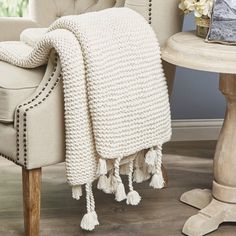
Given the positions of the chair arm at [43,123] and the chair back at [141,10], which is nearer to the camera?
the chair arm at [43,123]

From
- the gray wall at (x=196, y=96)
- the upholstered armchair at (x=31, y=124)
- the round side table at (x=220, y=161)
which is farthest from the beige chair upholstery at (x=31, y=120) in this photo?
the gray wall at (x=196, y=96)

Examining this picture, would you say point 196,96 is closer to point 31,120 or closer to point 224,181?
point 224,181

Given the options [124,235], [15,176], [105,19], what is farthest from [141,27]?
[15,176]

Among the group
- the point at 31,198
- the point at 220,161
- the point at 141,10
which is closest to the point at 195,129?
the point at 220,161

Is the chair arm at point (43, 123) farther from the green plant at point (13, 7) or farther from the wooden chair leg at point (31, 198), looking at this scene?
the green plant at point (13, 7)

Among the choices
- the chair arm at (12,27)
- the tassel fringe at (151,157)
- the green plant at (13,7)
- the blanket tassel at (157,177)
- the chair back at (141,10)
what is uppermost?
the chair back at (141,10)

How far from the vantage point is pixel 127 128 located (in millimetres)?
1725

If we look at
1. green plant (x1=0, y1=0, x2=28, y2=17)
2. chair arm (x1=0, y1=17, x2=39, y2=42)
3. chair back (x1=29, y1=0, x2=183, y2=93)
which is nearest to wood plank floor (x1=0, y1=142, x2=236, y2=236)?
chair back (x1=29, y1=0, x2=183, y2=93)

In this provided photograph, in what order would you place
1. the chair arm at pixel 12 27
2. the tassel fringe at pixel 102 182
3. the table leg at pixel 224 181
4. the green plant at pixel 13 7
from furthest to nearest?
1. the green plant at pixel 13 7
2. the chair arm at pixel 12 27
3. the table leg at pixel 224 181
4. the tassel fringe at pixel 102 182

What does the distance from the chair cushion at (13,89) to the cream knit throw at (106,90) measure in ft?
0.16

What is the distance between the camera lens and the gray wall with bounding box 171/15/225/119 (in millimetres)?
2613

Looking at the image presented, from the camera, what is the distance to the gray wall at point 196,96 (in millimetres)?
2613

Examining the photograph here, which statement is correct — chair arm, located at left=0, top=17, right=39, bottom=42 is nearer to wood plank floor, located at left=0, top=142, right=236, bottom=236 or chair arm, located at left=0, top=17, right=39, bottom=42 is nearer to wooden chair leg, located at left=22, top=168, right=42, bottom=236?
wood plank floor, located at left=0, top=142, right=236, bottom=236

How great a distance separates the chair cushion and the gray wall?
1031mm
